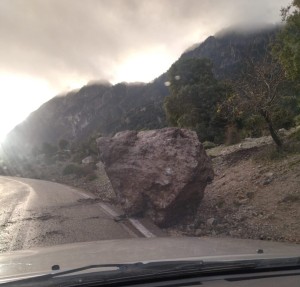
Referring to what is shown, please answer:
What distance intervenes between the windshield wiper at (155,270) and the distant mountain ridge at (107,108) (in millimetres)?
60061

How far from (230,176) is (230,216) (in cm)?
417

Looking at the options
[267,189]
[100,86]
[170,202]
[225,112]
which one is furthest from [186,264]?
[100,86]

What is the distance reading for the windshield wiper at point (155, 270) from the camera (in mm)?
2717

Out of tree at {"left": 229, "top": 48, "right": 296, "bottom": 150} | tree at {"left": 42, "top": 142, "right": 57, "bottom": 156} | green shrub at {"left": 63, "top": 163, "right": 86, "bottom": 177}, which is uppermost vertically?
tree at {"left": 229, "top": 48, "right": 296, "bottom": 150}

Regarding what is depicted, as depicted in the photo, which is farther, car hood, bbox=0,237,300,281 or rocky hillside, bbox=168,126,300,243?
rocky hillside, bbox=168,126,300,243

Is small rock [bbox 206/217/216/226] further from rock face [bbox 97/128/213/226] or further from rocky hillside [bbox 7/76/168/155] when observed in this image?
rocky hillside [bbox 7/76/168/155]

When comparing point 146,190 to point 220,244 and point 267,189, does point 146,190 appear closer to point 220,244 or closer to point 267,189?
point 267,189

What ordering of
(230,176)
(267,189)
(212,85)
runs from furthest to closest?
(212,85) < (230,176) < (267,189)

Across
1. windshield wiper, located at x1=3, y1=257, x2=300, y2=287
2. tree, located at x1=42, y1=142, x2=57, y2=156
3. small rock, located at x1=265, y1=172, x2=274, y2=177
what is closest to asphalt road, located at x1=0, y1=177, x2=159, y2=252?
small rock, located at x1=265, y1=172, x2=274, y2=177

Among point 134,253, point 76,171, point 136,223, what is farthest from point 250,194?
point 76,171

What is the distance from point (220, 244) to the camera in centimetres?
408

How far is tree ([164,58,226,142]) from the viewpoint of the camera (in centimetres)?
3019

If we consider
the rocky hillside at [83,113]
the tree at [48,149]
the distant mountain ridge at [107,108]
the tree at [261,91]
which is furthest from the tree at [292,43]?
the rocky hillside at [83,113]

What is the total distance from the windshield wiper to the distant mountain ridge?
197ft
